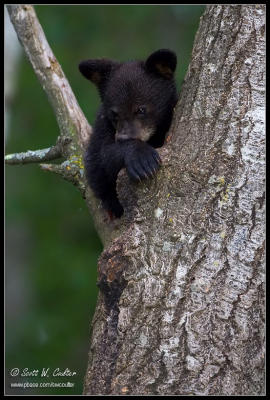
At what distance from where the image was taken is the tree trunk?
2.87 meters

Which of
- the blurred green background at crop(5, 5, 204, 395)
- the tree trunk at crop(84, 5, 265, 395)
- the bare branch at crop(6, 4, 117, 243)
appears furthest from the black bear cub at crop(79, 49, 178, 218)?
the blurred green background at crop(5, 5, 204, 395)

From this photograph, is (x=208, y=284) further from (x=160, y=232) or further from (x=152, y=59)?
(x=152, y=59)

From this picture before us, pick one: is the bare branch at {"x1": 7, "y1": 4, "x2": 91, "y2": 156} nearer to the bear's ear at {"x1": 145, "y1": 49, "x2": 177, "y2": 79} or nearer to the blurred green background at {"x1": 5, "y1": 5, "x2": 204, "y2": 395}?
the bear's ear at {"x1": 145, "y1": 49, "x2": 177, "y2": 79}

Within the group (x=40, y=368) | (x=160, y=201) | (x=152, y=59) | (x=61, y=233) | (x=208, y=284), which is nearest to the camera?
(x=208, y=284)

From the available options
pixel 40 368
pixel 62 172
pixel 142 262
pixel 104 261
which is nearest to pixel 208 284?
pixel 142 262

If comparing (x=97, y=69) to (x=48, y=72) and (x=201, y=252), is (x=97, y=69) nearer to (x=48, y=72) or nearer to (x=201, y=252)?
(x=48, y=72)

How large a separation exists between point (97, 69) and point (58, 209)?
4337 millimetres

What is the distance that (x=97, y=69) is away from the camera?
4566mm

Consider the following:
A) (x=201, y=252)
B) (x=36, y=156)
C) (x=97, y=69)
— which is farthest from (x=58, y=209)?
(x=201, y=252)

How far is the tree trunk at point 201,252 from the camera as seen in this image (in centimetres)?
287

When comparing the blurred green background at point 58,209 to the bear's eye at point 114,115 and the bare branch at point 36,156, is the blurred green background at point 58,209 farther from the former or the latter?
the bear's eye at point 114,115

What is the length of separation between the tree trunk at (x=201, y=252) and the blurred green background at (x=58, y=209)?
4.42 m
